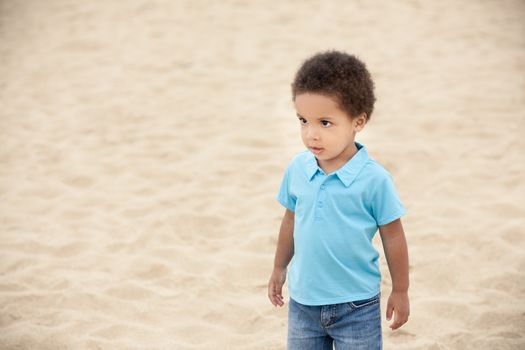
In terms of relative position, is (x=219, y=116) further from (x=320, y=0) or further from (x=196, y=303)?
(x=320, y=0)

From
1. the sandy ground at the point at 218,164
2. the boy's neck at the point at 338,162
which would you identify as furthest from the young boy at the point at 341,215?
the sandy ground at the point at 218,164

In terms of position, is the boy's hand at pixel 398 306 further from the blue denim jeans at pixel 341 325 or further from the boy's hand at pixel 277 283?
the boy's hand at pixel 277 283

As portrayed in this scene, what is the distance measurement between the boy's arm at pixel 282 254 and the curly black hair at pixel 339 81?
47 centimetres

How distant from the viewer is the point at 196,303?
11.2 ft

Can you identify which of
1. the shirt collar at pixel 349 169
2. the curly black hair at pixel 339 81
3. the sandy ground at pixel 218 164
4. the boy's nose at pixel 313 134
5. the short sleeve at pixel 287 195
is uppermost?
the curly black hair at pixel 339 81

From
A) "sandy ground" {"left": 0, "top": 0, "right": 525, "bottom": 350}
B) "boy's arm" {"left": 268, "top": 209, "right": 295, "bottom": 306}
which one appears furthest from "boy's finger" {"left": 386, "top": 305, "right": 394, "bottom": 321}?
"sandy ground" {"left": 0, "top": 0, "right": 525, "bottom": 350}

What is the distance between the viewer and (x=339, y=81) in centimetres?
187

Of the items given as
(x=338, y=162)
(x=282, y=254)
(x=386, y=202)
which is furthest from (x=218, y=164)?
(x=386, y=202)

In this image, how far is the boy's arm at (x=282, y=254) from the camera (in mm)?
2164

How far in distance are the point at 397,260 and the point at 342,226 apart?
0.22 metres

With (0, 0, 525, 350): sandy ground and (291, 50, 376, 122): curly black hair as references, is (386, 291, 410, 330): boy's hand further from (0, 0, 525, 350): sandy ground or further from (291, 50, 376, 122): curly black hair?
(0, 0, 525, 350): sandy ground

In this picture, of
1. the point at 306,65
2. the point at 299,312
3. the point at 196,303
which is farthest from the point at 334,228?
the point at 196,303

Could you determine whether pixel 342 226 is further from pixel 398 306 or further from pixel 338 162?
pixel 398 306

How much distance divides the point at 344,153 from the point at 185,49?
645 centimetres
